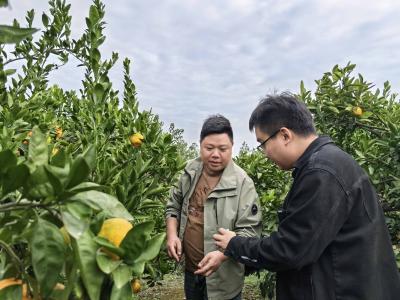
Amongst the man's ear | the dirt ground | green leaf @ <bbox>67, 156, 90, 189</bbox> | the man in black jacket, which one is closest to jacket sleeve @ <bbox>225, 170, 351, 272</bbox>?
the man in black jacket

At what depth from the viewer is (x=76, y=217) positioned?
0.60 metres

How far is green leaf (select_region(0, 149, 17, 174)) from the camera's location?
596 millimetres

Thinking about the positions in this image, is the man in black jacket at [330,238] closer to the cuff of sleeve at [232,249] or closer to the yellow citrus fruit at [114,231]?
the cuff of sleeve at [232,249]

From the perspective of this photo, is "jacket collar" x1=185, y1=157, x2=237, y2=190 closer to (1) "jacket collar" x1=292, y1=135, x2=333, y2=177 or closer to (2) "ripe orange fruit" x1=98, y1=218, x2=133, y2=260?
(1) "jacket collar" x1=292, y1=135, x2=333, y2=177

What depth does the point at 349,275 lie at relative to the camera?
1607mm

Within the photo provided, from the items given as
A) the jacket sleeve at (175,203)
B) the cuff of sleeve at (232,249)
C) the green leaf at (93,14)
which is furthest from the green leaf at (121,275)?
the green leaf at (93,14)

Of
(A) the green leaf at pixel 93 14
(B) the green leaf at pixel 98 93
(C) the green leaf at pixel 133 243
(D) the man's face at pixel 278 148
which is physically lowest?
(C) the green leaf at pixel 133 243

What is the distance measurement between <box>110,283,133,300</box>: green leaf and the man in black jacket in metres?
1.01

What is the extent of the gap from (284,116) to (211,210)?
2.82ft

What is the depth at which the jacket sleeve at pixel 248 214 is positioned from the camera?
2.39 m

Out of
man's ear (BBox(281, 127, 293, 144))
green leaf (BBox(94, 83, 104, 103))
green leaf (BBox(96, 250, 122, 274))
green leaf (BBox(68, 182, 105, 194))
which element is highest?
green leaf (BBox(94, 83, 104, 103))

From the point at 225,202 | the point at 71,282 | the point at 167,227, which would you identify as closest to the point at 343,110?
the point at 225,202

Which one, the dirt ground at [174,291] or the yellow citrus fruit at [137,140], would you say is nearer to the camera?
the yellow citrus fruit at [137,140]

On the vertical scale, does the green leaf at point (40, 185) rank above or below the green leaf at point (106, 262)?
above
